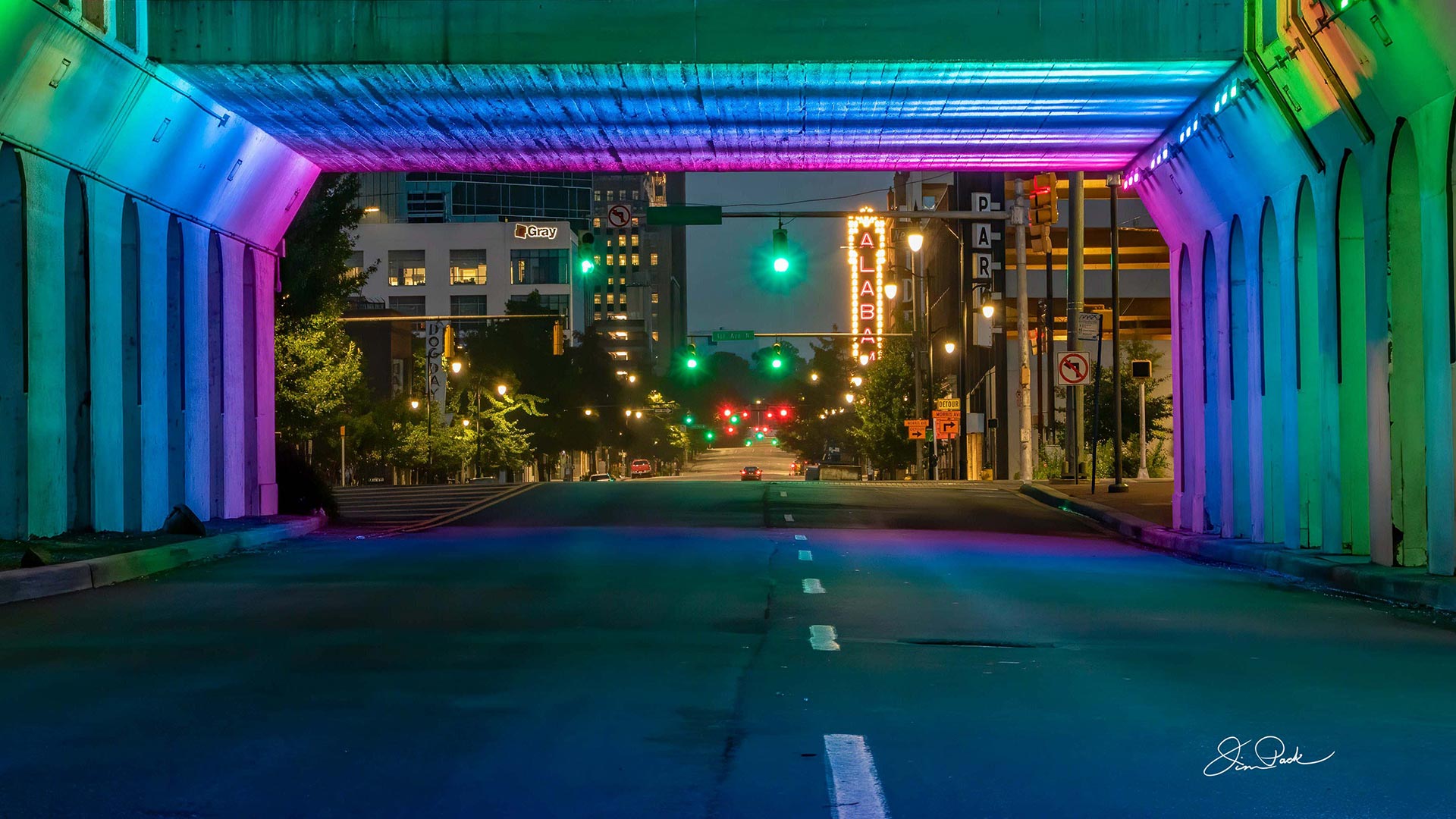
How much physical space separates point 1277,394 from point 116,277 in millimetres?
Result: 13715

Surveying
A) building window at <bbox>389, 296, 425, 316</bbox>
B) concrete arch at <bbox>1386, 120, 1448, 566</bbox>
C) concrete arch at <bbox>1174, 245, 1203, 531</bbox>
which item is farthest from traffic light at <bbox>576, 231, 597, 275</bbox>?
building window at <bbox>389, 296, 425, 316</bbox>

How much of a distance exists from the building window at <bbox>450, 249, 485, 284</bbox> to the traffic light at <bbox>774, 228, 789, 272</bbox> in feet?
342

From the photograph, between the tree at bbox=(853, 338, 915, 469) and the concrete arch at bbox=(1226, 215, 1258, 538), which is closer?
the concrete arch at bbox=(1226, 215, 1258, 538)

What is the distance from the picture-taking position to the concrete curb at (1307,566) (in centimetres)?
→ 1436

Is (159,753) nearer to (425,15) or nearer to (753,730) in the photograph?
(753,730)

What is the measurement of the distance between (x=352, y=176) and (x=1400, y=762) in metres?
33.5

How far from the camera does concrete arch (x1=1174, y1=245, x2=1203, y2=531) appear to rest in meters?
23.7

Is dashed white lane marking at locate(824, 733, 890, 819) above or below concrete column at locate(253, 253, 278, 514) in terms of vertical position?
below

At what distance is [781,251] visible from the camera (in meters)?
37.7

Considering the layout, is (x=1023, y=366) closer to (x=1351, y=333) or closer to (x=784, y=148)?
(x=784, y=148)

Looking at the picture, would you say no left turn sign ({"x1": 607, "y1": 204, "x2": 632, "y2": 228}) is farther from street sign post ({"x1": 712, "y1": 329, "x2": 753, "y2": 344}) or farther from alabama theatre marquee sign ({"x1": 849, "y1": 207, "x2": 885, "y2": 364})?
alabama theatre marquee sign ({"x1": 849, "y1": 207, "x2": 885, "y2": 364})
